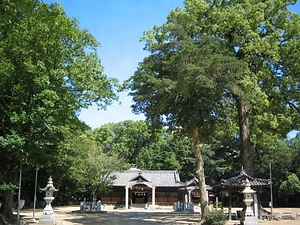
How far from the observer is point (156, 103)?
64.3 feet

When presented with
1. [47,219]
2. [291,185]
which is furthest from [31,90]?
[291,185]

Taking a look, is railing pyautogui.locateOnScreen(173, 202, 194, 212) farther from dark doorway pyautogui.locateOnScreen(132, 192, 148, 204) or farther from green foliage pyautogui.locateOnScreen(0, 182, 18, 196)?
green foliage pyautogui.locateOnScreen(0, 182, 18, 196)

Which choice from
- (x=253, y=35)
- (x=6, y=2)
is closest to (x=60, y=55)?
(x=6, y=2)

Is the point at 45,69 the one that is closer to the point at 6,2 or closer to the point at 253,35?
the point at 6,2

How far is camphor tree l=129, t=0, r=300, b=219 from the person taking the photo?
60.3 feet

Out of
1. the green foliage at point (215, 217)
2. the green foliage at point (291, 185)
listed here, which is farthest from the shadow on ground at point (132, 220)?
the green foliage at point (291, 185)

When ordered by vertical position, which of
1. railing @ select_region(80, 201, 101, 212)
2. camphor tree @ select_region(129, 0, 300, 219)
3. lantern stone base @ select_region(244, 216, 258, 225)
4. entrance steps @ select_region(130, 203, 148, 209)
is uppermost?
camphor tree @ select_region(129, 0, 300, 219)

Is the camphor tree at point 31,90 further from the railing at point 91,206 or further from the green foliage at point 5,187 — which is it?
the railing at point 91,206

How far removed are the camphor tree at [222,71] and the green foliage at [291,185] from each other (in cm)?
1853

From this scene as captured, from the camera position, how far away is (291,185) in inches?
1550

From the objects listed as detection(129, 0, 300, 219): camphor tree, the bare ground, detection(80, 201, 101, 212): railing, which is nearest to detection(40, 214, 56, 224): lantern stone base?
the bare ground

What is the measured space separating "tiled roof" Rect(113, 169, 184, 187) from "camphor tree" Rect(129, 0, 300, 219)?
20990 millimetres

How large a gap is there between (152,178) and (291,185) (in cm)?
1675

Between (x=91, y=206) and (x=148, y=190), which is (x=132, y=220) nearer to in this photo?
(x=91, y=206)
